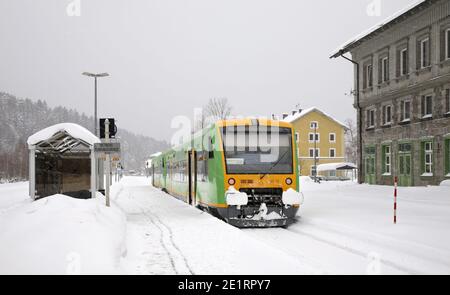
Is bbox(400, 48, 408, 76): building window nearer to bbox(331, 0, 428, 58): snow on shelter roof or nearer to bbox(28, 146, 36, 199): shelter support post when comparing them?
bbox(331, 0, 428, 58): snow on shelter roof

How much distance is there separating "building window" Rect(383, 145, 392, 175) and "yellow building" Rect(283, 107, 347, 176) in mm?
A: 42539

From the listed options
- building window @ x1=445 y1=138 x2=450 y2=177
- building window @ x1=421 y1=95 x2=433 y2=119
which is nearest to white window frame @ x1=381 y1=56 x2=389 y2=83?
building window @ x1=421 y1=95 x2=433 y2=119

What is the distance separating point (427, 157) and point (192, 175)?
50.5 feet

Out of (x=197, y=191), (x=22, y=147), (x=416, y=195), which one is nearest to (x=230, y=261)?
Result: (x=197, y=191)

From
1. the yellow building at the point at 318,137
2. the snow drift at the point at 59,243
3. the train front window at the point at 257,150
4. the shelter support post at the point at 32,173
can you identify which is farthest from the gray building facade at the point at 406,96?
the yellow building at the point at 318,137

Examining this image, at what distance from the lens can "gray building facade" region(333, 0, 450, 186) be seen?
84.2ft

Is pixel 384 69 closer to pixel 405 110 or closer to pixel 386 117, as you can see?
pixel 386 117

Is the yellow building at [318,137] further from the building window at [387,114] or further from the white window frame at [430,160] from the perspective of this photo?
the white window frame at [430,160]

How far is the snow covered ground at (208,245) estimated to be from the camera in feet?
21.4

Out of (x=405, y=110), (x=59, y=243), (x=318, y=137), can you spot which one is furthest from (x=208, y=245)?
(x=318, y=137)

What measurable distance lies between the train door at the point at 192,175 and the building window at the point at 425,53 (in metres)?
15.4

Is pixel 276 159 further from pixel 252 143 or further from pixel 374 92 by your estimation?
pixel 374 92
